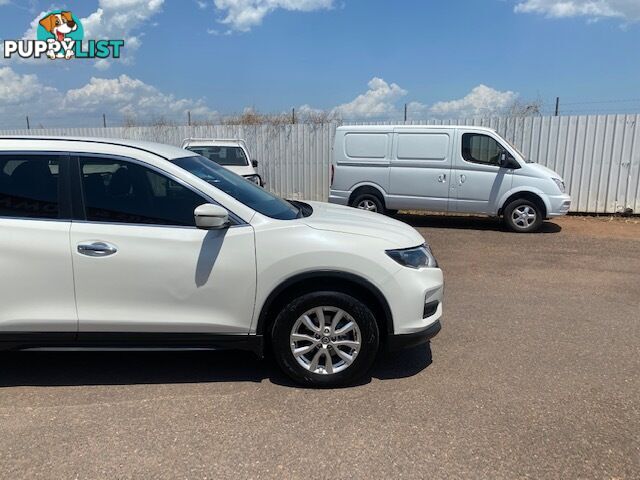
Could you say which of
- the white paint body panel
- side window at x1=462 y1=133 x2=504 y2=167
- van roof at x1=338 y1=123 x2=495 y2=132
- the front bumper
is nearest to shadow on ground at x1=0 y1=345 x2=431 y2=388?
the front bumper

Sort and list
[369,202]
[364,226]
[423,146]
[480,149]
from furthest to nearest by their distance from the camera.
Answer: [369,202] < [423,146] < [480,149] < [364,226]

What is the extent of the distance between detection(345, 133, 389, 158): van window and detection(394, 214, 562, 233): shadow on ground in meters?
1.73

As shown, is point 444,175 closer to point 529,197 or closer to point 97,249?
→ point 529,197

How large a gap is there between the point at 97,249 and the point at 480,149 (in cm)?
844

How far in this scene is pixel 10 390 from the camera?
3.74 m

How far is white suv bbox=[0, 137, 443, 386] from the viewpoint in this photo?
11.5 feet

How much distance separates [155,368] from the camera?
409 cm

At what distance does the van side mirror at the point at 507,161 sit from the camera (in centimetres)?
1005

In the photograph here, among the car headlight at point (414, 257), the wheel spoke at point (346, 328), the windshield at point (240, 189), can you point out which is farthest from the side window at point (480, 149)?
the wheel spoke at point (346, 328)

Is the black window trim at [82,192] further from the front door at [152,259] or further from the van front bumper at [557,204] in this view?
the van front bumper at [557,204]

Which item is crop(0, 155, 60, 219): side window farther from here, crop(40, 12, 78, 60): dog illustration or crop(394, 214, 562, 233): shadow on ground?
crop(40, 12, 78, 60): dog illustration

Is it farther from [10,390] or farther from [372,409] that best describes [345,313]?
[10,390]

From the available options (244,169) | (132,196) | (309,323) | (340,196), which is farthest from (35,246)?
(340,196)

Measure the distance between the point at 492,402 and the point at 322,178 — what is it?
1142 centimetres
